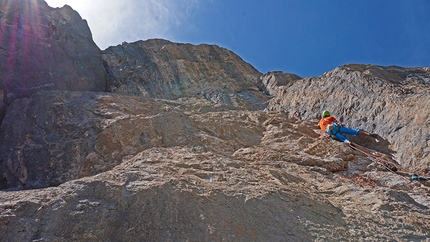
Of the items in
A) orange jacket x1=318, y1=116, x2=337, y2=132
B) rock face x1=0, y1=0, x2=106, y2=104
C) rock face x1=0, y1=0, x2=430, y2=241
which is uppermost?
rock face x1=0, y1=0, x2=106, y2=104

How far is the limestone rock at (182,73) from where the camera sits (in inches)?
627

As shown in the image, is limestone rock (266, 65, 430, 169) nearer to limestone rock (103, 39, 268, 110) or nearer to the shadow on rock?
the shadow on rock

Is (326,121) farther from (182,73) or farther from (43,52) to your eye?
(43,52)

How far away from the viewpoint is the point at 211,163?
6.59 metres

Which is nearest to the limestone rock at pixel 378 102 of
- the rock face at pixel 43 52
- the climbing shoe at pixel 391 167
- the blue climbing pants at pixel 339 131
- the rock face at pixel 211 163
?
the rock face at pixel 211 163

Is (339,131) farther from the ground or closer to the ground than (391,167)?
farther from the ground

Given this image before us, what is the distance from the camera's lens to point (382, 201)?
213 inches

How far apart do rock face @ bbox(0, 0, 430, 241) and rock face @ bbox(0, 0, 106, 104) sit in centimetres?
9

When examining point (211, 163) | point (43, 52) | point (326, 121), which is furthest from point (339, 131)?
point (43, 52)

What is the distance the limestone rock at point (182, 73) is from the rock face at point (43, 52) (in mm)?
1215

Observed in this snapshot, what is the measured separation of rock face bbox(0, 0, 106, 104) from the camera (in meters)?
11.6

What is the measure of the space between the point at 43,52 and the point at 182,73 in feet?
20.5

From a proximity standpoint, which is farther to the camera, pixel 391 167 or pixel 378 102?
pixel 378 102

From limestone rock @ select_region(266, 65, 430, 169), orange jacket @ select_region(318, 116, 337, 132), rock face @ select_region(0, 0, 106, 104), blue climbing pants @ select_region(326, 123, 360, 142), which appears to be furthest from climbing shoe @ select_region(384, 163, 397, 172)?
rock face @ select_region(0, 0, 106, 104)
